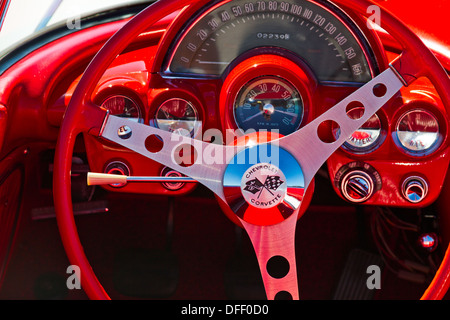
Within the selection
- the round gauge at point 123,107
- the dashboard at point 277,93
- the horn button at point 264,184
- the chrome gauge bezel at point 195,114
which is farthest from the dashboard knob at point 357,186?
the round gauge at point 123,107

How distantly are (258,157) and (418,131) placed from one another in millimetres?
501

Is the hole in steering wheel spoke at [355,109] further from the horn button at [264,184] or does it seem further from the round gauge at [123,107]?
the round gauge at [123,107]

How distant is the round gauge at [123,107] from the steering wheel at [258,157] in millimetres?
234

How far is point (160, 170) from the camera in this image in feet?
4.37

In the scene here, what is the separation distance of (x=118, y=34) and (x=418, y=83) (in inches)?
32.6

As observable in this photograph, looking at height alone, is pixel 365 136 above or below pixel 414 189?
above

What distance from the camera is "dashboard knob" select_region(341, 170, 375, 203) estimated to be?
1284mm

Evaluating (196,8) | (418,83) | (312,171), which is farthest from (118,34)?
(418,83)

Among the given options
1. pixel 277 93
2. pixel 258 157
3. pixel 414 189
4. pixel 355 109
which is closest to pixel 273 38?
pixel 277 93

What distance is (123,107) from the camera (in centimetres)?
133

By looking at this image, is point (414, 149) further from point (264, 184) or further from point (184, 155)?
point (184, 155)

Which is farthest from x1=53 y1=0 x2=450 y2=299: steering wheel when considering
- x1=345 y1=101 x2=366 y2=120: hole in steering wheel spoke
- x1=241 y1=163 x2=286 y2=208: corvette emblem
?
x1=345 y1=101 x2=366 y2=120: hole in steering wheel spoke

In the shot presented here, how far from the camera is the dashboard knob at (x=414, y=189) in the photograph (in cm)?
130

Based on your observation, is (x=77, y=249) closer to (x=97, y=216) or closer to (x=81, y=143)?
(x=81, y=143)
